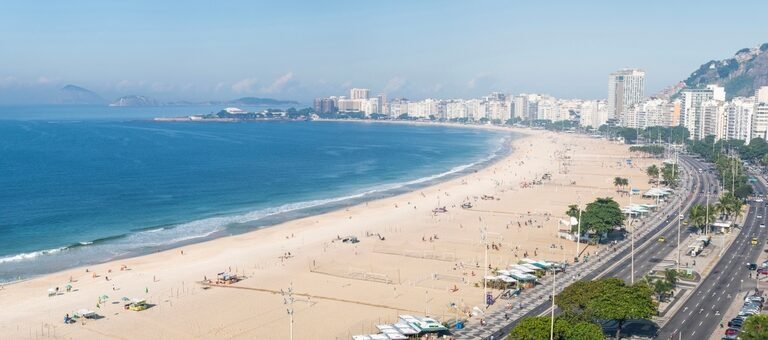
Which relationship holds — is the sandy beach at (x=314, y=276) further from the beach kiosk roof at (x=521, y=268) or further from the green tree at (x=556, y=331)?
the green tree at (x=556, y=331)

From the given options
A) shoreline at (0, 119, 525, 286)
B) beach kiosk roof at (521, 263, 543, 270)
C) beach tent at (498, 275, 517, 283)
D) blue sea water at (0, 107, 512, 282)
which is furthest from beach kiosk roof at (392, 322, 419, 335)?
blue sea water at (0, 107, 512, 282)

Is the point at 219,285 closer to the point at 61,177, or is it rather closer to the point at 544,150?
the point at 61,177

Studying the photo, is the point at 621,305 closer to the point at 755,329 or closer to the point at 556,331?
the point at 556,331

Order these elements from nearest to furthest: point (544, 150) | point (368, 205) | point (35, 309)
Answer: point (35, 309), point (368, 205), point (544, 150)

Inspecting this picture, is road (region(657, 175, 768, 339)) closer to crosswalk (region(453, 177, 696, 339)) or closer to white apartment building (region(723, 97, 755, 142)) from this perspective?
crosswalk (region(453, 177, 696, 339))

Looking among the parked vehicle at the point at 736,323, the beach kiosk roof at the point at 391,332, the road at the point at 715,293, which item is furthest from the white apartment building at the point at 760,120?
the beach kiosk roof at the point at 391,332

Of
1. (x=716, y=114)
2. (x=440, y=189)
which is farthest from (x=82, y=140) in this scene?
(x=716, y=114)

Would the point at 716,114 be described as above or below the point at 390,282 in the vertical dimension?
above
